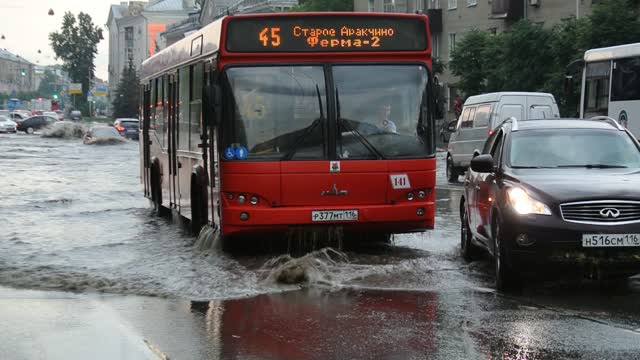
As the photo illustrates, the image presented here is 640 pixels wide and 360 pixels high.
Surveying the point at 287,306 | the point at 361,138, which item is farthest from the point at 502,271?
the point at 361,138

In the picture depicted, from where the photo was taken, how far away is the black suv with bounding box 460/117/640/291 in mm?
9625

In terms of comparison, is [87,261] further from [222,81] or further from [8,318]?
[8,318]

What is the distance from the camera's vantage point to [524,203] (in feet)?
32.9

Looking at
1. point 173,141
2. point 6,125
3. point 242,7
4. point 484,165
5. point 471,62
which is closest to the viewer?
point 484,165

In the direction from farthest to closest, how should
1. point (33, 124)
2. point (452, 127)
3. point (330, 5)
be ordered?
point (33, 124) → point (330, 5) → point (452, 127)

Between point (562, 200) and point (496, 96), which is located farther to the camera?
point (496, 96)

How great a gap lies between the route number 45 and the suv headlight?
3697mm

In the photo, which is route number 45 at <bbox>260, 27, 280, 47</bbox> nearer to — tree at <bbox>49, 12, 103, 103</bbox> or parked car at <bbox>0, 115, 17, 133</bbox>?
parked car at <bbox>0, 115, 17, 133</bbox>

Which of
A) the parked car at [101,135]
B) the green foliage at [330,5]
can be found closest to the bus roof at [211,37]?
the parked car at [101,135]

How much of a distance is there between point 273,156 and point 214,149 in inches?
34.0

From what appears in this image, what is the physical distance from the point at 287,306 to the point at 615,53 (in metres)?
18.5

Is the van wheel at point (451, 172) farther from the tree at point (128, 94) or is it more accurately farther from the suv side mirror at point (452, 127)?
the tree at point (128, 94)

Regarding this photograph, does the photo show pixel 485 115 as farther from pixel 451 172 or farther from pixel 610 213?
pixel 610 213

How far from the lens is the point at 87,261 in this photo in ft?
43.4
